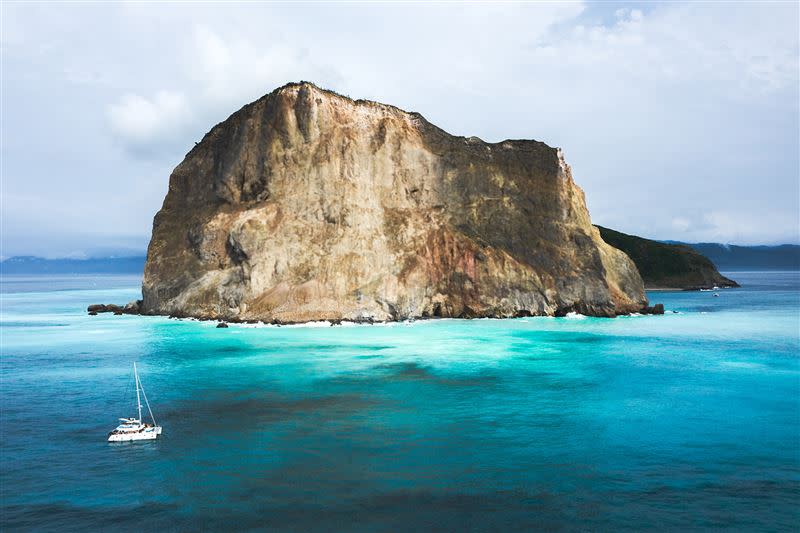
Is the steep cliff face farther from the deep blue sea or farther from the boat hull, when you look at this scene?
the boat hull

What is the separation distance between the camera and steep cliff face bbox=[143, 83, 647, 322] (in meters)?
71.2

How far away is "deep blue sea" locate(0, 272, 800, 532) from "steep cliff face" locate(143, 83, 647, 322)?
75.1 feet

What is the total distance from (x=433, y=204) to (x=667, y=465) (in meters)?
63.7

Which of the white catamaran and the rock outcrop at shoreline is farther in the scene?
the rock outcrop at shoreline

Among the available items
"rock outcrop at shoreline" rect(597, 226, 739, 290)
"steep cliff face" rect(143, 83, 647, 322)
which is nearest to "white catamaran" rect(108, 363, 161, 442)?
"steep cliff face" rect(143, 83, 647, 322)

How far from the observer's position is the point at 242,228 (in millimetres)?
72312

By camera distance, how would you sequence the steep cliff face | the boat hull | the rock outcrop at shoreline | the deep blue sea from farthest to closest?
the rock outcrop at shoreline → the steep cliff face → the boat hull → the deep blue sea

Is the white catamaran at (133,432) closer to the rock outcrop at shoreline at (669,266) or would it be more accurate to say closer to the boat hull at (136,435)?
the boat hull at (136,435)

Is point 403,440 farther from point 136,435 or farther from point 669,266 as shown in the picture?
point 669,266

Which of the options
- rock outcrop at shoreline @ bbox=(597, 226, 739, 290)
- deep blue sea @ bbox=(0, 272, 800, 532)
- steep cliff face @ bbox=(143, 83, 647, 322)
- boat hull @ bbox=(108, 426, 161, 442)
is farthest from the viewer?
rock outcrop at shoreline @ bbox=(597, 226, 739, 290)

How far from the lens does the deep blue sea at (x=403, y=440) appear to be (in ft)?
55.7

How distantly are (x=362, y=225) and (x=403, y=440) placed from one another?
173 ft

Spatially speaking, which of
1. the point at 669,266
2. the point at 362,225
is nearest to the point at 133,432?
the point at 362,225

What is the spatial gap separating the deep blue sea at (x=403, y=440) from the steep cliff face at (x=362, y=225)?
902 inches
